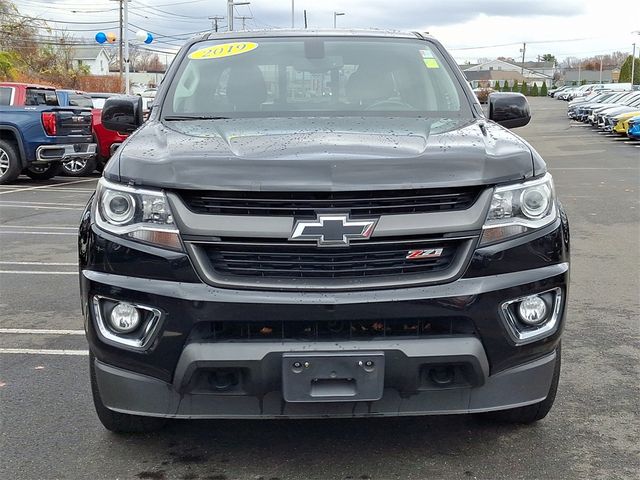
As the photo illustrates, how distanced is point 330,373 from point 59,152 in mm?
12965

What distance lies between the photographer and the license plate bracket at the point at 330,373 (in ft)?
9.54

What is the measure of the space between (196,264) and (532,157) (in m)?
1.42

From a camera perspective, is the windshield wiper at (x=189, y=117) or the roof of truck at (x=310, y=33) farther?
the roof of truck at (x=310, y=33)

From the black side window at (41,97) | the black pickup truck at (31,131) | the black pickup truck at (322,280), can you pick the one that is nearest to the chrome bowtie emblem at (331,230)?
the black pickup truck at (322,280)

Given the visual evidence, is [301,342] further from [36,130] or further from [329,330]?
[36,130]

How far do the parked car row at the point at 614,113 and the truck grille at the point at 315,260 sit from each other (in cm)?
2548

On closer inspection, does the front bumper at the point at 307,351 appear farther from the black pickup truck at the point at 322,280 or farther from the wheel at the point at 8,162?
the wheel at the point at 8,162

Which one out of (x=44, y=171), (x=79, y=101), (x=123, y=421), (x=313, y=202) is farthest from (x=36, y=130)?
(x=313, y=202)

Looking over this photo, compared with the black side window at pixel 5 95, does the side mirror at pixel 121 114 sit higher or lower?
higher

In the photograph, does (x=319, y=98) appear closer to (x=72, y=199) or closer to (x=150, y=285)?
(x=150, y=285)

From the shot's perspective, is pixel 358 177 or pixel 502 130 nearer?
pixel 358 177

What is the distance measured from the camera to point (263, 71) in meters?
4.46

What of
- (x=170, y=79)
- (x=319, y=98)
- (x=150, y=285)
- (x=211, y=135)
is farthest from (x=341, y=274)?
(x=170, y=79)

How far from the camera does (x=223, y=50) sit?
15.4 feet
